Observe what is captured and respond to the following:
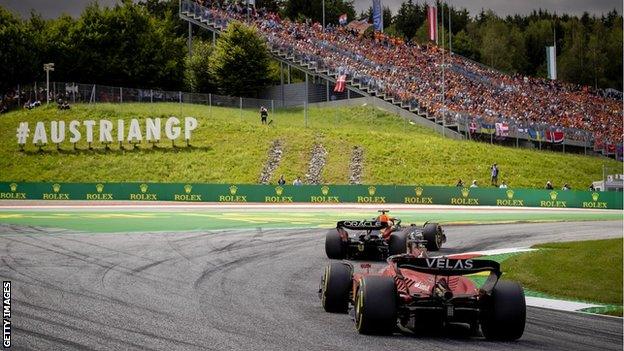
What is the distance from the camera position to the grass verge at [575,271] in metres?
16.8

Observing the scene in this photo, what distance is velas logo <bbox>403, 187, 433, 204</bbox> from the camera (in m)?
49.6

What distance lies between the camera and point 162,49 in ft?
246

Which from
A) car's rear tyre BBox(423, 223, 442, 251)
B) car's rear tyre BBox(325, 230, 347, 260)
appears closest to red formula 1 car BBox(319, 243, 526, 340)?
car's rear tyre BBox(325, 230, 347, 260)

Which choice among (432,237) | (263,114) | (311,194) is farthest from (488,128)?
(432,237)

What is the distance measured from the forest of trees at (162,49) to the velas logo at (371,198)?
20828 millimetres

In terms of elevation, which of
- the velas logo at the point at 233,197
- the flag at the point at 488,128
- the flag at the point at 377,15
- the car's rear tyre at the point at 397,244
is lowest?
the car's rear tyre at the point at 397,244

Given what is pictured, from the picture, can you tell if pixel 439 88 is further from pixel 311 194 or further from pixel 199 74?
pixel 199 74

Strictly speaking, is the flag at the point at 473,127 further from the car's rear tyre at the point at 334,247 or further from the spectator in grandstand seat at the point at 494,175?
the car's rear tyre at the point at 334,247

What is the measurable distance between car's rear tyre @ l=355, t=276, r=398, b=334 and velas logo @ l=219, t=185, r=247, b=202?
128 ft

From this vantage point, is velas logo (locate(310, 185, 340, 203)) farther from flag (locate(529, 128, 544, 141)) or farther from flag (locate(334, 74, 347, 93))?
flag (locate(334, 74, 347, 93))

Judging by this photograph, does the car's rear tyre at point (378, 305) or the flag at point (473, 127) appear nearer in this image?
the car's rear tyre at point (378, 305)

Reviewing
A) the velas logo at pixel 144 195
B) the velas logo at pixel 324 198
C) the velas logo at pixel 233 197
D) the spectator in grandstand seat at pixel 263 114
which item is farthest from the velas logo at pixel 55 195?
the spectator in grandstand seat at pixel 263 114

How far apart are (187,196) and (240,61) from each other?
2317cm

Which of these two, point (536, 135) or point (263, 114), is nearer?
point (536, 135)
